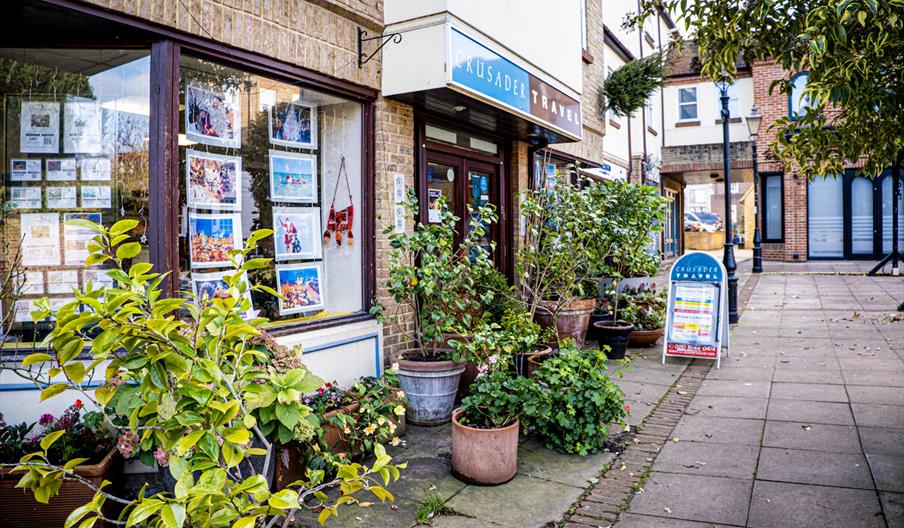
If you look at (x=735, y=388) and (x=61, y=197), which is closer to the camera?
(x=61, y=197)

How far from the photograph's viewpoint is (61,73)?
13.6ft

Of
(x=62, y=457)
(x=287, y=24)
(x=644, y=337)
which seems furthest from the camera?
(x=644, y=337)

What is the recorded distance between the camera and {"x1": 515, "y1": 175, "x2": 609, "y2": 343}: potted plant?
666 cm

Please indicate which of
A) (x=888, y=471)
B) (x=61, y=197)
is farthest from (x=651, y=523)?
(x=61, y=197)

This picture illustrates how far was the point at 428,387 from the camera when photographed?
16.8 ft

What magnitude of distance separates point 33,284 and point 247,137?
1.82 m

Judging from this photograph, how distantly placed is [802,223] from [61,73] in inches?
942

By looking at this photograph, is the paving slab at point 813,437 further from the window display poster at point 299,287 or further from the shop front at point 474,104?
the window display poster at point 299,287

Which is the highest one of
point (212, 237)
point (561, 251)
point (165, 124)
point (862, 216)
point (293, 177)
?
point (862, 216)

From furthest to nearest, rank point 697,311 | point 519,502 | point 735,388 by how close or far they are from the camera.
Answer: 1. point 697,311
2. point 735,388
3. point 519,502

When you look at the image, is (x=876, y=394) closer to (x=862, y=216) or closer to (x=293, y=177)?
(x=293, y=177)

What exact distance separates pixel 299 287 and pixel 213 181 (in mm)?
1217

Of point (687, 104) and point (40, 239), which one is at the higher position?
point (687, 104)

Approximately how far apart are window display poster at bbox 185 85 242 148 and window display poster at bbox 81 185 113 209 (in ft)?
2.18
